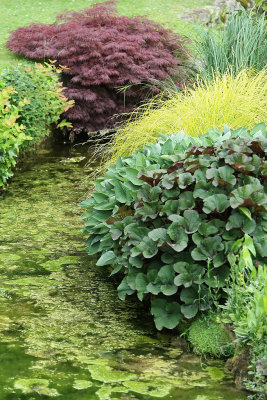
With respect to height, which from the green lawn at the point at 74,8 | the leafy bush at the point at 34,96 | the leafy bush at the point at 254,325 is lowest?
the leafy bush at the point at 254,325

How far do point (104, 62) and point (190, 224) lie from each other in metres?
6.69

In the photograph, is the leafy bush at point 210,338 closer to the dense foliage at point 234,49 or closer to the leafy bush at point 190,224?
the leafy bush at point 190,224

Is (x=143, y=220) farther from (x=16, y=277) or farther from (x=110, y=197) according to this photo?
(x=16, y=277)

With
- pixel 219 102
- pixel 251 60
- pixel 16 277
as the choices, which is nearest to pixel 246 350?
pixel 16 277

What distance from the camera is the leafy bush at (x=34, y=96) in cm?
786

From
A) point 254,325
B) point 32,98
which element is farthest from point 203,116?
point 32,98

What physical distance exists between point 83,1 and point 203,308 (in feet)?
50.8

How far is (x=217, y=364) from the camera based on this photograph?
3.14m

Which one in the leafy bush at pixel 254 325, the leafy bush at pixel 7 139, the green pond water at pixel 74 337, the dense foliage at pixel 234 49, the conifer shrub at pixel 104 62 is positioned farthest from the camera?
the conifer shrub at pixel 104 62

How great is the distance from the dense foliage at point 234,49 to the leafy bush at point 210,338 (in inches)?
189

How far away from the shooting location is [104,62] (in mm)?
9633

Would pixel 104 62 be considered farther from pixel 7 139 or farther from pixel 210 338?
pixel 210 338

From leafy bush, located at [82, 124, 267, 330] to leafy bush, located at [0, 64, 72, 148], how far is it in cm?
428

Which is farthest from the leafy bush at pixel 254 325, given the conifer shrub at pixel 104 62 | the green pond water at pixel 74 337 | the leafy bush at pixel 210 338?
the conifer shrub at pixel 104 62
